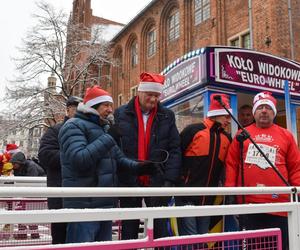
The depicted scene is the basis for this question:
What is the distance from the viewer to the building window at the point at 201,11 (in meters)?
20.5

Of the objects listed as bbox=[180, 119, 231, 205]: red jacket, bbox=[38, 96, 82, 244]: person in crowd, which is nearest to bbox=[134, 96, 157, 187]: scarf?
bbox=[180, 119, 231, 205]: red jacket

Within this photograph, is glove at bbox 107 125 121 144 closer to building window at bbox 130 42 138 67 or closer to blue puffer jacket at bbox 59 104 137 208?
blue puffer jacket at bbox 59 104 137 208

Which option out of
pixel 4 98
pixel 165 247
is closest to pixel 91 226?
pixel 165 247

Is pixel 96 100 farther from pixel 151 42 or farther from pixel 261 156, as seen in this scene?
pixel 151 42

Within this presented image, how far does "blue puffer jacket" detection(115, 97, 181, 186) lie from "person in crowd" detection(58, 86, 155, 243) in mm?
264

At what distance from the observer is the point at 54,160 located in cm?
394

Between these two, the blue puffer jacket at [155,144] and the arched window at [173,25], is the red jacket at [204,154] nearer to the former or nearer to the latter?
the blue puffer jacket at [155,144]

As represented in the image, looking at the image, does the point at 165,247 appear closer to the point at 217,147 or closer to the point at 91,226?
the point at 91,226

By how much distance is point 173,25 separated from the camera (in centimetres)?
2423

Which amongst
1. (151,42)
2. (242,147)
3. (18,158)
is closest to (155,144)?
(242,147)

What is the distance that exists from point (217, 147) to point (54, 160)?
5.56ft

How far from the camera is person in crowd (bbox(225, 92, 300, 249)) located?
11.3ft

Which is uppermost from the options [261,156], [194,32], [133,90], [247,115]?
[194,32]

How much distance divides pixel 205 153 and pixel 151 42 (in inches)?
964
